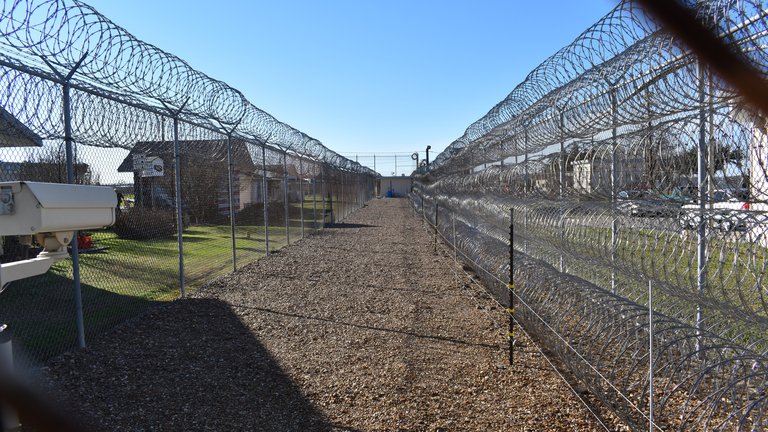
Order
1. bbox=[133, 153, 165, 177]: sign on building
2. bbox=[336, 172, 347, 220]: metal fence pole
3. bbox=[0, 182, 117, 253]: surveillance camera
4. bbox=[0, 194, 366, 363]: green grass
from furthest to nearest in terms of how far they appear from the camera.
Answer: bbox=[336, 172, 347, 220]: metal fence pole
bbox=[133, 153, 165, 177]: sign on building
bbox=[0, 194, 366, 363]: green grass
bbox=[0, 182, 117, 253]: surveillance camera

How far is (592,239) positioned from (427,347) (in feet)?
6.29

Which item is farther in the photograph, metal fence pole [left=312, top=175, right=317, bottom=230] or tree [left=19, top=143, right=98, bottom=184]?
metal fence pole [left=312, top=175, right=317, bottom=230]

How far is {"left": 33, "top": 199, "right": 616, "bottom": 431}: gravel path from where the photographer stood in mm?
3836

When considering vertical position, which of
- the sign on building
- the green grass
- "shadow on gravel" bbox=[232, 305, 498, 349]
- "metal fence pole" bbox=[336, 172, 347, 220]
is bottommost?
"shadow on gravel" bbox=[232, 305, 498, 349]

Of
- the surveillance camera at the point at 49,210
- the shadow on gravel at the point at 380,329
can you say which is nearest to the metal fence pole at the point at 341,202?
the shadow on gravel at the point at 380,329

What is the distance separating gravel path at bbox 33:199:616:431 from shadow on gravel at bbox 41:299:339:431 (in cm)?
1

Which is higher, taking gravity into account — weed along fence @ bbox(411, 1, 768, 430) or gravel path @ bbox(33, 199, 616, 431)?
weed along fence @ bbox(411, 1, 768, 430)

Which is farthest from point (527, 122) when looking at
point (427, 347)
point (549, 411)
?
point (549, 411)

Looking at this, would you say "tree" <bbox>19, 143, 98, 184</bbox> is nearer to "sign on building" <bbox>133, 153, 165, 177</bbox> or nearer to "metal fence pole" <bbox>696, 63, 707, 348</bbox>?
"sign on building" <bbox>133, 153, 165, 177</bbox>

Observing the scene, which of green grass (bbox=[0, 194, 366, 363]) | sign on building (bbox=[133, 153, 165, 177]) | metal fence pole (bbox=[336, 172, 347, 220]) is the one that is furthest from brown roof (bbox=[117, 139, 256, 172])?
metal fence pole (bbox=[336, 172, 347, 220])

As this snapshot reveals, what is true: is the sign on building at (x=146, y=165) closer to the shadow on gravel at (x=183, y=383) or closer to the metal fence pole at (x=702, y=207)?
the shadow on gravel at (x=183, y=383)

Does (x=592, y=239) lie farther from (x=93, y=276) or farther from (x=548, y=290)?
(x=93, y=276)

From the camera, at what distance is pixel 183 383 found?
176 inches

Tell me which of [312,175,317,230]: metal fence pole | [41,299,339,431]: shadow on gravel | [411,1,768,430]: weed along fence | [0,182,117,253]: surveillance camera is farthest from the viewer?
[312,175,317,230]: metal fence pole
